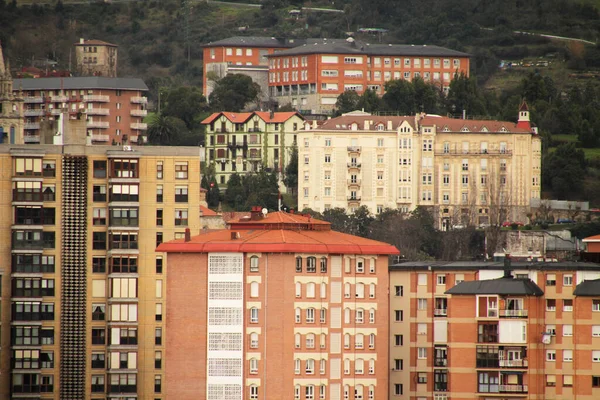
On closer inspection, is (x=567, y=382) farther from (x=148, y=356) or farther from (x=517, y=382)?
(x=148, y=356)

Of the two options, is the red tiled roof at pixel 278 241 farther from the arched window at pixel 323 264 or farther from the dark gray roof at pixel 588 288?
the dark gray roof at pixel 588 288

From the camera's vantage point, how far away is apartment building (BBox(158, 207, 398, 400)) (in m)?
120

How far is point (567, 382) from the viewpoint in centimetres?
12288

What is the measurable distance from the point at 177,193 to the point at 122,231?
4.02 m

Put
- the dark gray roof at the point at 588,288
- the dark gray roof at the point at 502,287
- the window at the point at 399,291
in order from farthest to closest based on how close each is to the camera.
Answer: the window at the point at 399,291 → the dark gray roof at the point at 588,288 → the dark gray roof at the point at 502,287

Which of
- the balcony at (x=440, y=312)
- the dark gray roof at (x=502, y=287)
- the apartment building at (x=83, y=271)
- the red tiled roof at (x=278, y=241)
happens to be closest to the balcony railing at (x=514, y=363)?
the dark gray roof at (x=502, y=287)

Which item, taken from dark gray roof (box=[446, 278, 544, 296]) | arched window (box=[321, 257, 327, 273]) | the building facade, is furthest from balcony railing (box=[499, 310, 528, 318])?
the building facade

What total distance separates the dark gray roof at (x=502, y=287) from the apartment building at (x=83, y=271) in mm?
17174

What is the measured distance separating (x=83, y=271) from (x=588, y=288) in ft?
93.6

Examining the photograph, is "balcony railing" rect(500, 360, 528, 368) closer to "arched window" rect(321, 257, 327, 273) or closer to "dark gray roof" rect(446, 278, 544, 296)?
"dark gray roof" rect(446, 278, 544, 296)

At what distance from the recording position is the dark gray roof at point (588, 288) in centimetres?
12288

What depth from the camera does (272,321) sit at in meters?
120

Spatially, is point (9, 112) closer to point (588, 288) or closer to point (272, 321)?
point (272, 321)

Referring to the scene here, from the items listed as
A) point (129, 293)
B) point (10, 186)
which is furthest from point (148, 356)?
point (10, 186)
